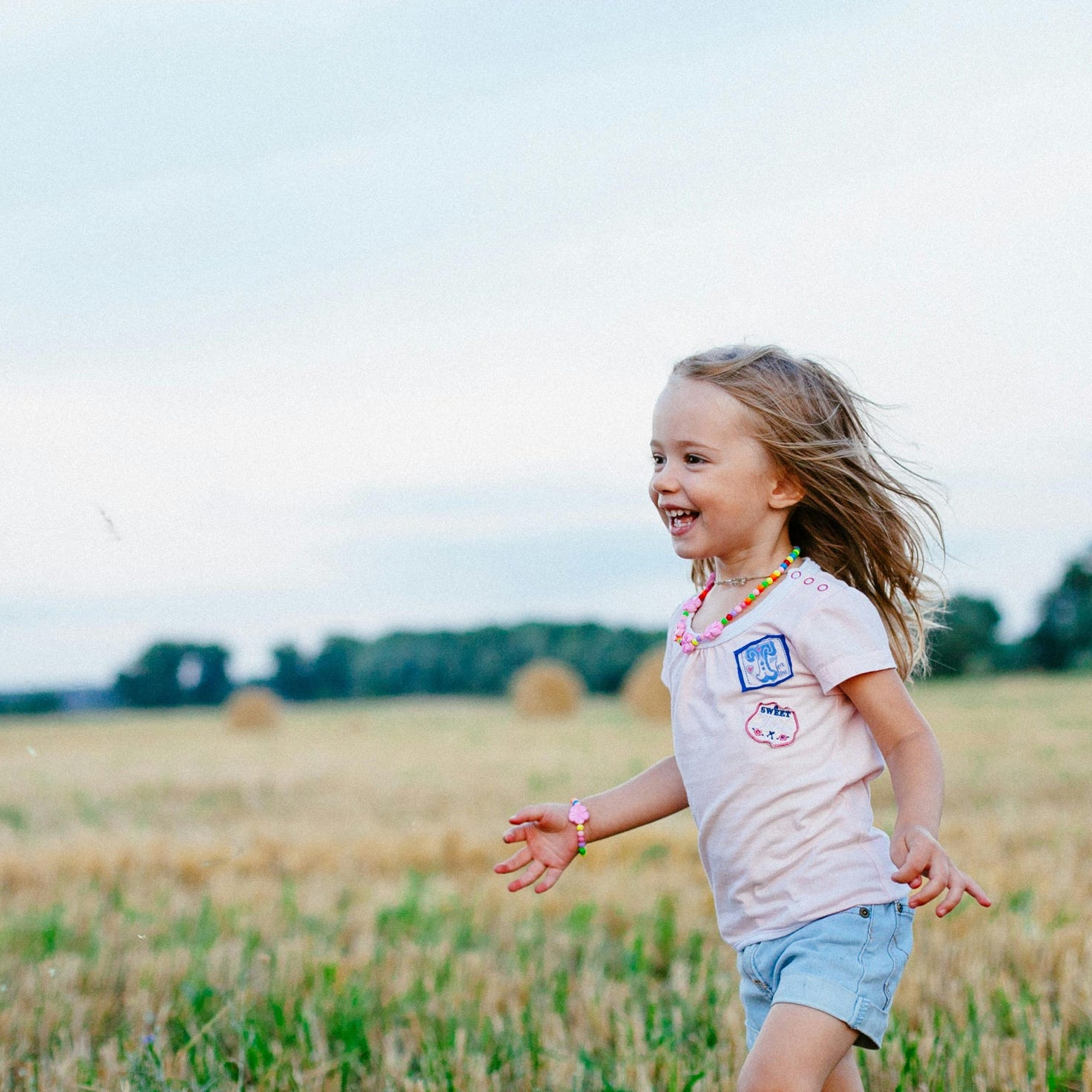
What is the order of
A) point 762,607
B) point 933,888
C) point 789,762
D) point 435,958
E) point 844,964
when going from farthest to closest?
point 435,958 < point 762,607 < point 789,762 < point 844,964 < point 933,888

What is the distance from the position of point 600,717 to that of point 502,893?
1882 centimetres

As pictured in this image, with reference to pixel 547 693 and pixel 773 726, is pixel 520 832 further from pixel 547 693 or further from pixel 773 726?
pixel 547 693

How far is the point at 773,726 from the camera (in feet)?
7.93

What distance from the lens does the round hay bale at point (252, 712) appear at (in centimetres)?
2578

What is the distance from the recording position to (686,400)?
100 inches

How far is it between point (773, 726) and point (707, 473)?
512 mm

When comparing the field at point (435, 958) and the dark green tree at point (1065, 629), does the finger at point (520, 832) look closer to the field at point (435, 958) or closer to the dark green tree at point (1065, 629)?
the field at point (435, 958)

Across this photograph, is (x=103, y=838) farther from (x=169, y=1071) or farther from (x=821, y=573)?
(x=821, y=573)

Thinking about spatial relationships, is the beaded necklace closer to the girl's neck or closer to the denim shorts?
the girl's neck

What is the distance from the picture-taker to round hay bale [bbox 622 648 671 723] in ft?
72.8

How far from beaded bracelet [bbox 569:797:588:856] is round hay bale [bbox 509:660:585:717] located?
23.4 m

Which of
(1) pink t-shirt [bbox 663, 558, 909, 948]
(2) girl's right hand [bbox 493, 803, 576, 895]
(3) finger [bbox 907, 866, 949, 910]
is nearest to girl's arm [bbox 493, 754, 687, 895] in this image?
(2) girl's right hand [bbox 493, 803, 576, 895]

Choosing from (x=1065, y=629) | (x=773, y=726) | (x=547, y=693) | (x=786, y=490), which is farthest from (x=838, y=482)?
(x=1065, y=629)

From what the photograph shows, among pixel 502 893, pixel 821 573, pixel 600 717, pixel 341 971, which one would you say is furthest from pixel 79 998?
pixel 600 717
